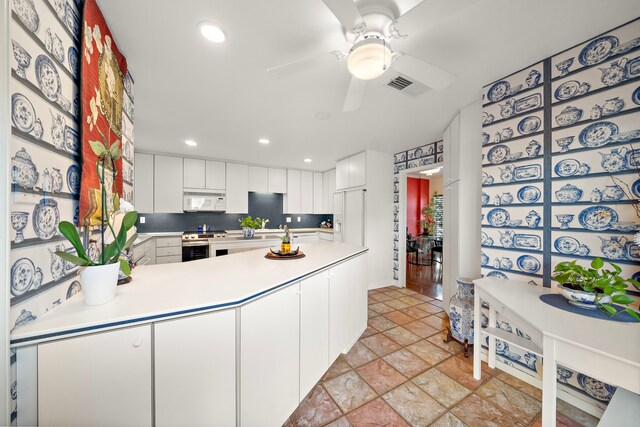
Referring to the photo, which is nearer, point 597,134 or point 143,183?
point 597,134

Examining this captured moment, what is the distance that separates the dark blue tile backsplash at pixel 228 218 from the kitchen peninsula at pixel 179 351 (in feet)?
11.8

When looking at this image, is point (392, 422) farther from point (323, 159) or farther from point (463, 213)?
point (323, 159)

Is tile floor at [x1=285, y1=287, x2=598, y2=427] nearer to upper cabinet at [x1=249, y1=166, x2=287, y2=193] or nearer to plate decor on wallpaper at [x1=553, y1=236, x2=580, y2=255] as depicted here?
plate decor on wallpaper at [x1=553, y1=236, x2=580, y2=255]

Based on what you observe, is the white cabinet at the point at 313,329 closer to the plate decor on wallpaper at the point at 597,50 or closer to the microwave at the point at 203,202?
the plate decor on wallpaper at the point at 597,50

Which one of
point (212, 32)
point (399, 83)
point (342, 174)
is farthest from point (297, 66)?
point (342, 174)

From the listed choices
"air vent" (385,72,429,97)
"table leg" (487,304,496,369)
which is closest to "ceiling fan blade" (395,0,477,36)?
"air vent" (385,72,429,97)

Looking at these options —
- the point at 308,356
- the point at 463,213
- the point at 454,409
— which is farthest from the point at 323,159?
the point at 454,409

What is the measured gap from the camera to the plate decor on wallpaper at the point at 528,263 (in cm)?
166

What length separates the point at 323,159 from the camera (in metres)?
4.59

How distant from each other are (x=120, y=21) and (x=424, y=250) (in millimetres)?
6344

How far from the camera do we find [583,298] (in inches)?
47.2

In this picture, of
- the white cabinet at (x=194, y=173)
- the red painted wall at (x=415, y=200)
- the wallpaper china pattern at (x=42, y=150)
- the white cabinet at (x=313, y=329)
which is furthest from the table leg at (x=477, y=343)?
the red painted wall at (x=415, y=200)

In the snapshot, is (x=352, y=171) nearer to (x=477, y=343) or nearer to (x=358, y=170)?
(x=358, y=170)

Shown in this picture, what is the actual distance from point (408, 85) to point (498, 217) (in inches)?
54.3
